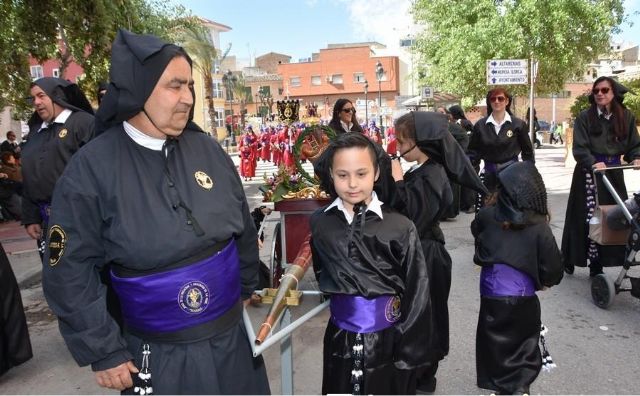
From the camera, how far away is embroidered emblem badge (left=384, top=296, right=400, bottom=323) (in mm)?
2604

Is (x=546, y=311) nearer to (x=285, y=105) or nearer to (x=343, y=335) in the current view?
(x=343, y=335)

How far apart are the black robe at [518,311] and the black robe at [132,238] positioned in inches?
70.8

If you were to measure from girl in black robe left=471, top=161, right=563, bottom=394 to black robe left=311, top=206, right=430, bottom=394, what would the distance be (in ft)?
3.04

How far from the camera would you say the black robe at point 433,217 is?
10.8 ft

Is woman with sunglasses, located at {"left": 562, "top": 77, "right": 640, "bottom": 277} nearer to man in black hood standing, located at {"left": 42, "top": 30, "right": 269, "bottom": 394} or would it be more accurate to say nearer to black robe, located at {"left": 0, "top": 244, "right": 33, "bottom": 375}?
man in black hood standing, located at {"left": 42, "top": 30, "right": 269, "bottom": 394}

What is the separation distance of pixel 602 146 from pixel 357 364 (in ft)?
13.4

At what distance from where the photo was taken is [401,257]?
8.49 feet

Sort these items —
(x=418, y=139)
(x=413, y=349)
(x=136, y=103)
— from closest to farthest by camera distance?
(x=136, y=103) → (x=413, y=349) → (x=418, y=139)

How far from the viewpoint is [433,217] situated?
335 cm

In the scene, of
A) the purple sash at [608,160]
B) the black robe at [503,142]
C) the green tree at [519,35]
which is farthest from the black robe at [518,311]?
the green tree at [519,35]

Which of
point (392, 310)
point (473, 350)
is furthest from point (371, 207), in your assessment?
point (473, 350)

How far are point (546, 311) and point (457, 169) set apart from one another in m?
2.36

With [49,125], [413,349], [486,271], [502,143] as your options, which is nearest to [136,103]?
[413,349]

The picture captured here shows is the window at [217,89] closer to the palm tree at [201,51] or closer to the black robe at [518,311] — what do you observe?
the palm tree at [201,51]
